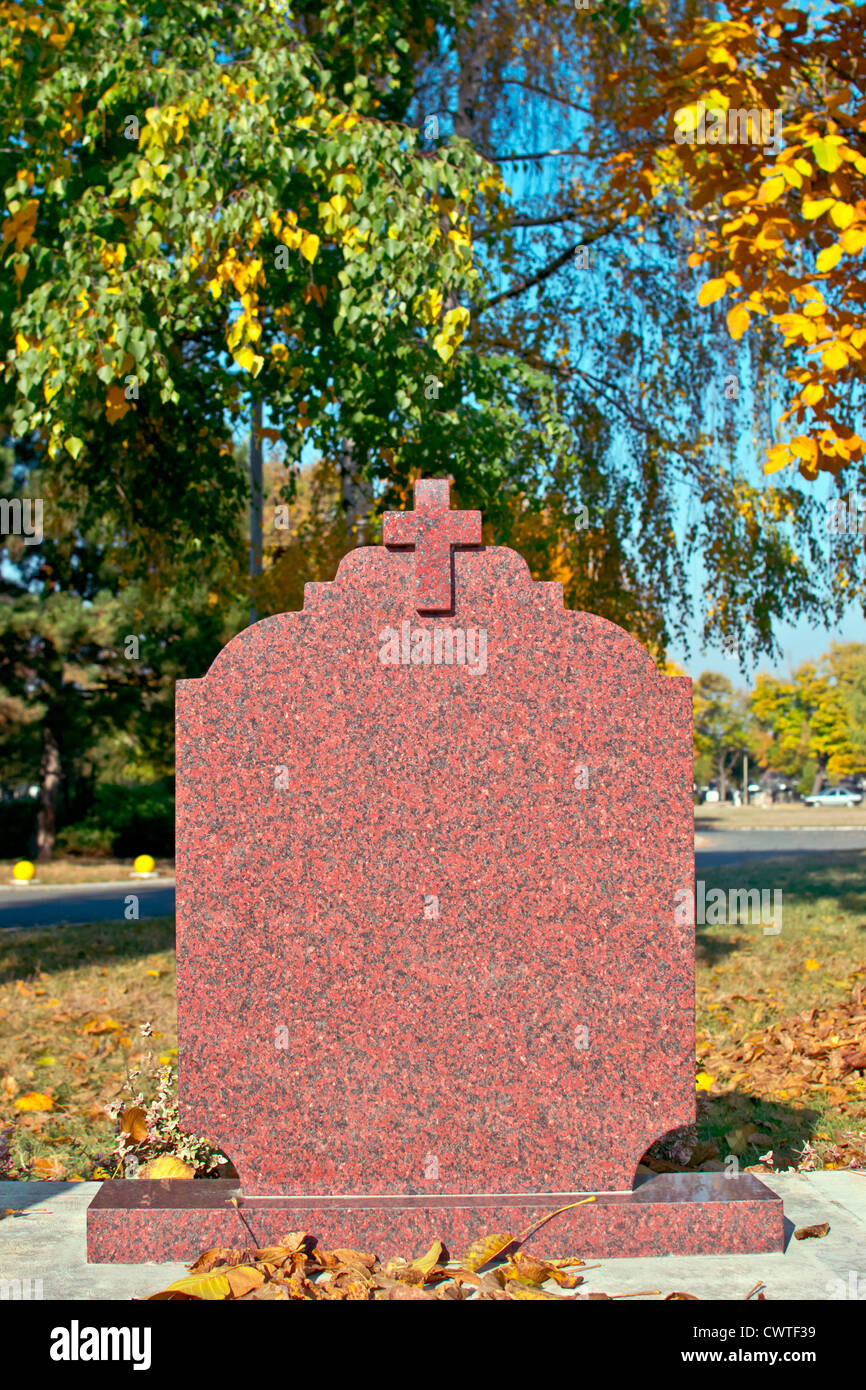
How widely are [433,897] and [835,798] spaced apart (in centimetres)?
8198

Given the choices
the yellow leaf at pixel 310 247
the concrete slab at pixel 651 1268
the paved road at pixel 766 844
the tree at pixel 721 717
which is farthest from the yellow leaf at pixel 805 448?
the tree at pixel 721 717

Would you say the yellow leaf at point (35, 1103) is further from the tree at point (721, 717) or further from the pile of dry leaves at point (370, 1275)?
the tree at point (721, 717)

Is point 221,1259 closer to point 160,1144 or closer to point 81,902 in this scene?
point 160,1144

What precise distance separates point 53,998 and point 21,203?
4815 mm

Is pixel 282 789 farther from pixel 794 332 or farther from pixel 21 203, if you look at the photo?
pixel 21 203

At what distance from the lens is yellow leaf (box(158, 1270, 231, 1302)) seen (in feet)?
9.68

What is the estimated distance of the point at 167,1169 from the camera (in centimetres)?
382

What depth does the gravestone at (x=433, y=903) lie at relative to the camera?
353cm

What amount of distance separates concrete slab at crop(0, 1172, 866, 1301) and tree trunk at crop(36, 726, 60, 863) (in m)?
19.0

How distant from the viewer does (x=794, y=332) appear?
5.70 meters

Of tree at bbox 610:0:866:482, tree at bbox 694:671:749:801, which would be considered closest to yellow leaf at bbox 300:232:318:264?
tree at bbox 610:0:866:482

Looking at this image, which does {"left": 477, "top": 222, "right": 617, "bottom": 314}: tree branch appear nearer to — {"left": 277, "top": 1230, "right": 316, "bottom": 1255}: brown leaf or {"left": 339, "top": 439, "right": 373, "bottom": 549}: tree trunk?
{"left": 339, "top": 439, "right": 373, "bottom": 549}: tree trunk
